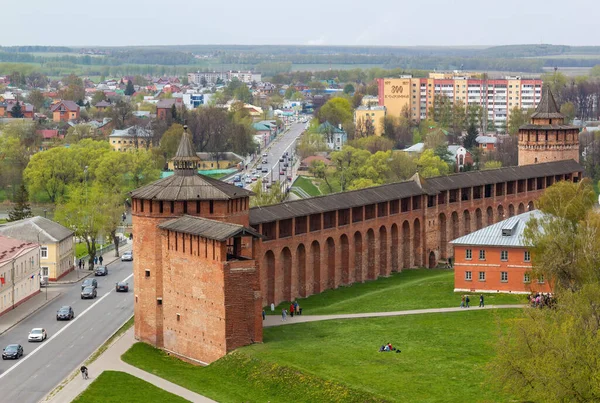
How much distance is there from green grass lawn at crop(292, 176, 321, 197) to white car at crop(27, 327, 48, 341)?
8507cm

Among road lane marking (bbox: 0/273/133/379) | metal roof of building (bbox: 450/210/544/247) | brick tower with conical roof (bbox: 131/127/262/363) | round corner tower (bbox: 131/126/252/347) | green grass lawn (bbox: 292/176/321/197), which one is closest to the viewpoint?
brick tower with conical roof (bbox: 131/127/262/363)

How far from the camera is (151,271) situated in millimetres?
75438

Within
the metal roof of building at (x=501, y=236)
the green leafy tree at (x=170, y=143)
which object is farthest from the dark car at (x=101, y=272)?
the green leafy tree at (x=170, y=143)

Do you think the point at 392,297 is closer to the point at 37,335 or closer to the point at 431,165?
the point at 37,335

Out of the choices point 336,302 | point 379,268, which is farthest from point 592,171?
point 336,302

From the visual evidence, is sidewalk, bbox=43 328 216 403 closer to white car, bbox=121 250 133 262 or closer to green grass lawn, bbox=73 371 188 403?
green grass lawn, bbox=73 371 188 403

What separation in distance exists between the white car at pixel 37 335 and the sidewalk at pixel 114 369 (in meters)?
4.06

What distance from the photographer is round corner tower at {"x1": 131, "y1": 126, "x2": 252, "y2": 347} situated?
7450cm

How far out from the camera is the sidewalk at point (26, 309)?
80738 millimetres

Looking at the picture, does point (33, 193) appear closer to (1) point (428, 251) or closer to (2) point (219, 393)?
(1) point (428, 251)

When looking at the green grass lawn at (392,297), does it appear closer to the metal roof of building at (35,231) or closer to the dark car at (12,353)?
the dark car at (12,353)

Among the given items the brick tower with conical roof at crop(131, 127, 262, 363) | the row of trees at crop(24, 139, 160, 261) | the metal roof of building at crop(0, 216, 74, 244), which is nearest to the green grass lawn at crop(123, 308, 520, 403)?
the brick tower with conical roof at crop(131, 127, 262, 363)

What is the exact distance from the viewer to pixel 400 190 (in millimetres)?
96625

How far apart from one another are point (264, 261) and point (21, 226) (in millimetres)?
26008
